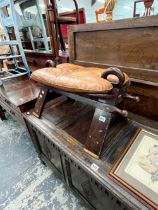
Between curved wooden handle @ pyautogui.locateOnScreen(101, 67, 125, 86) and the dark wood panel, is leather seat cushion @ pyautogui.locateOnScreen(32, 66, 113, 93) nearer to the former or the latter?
curved wooden handle @ pyautogui.locateOnScreen(101, 67, 125, 86)

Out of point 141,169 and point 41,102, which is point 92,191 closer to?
point 141,169

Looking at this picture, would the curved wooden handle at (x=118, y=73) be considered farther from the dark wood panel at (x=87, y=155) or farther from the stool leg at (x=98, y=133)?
the dark wood panel at (x=87, y=155)

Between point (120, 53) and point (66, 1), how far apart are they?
7.20 metres

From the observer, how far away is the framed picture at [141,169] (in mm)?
492

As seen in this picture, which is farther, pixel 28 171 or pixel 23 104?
pixel 28 171

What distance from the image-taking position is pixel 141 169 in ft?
1.85

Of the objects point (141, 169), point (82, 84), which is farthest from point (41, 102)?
point (141, 169)

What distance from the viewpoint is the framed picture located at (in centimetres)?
49

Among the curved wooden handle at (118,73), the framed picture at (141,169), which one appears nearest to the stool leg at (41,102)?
the curved wooden handle at (118,73)

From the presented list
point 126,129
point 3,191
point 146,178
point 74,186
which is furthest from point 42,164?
point 146,178

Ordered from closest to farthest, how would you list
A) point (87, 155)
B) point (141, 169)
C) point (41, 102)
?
point (141, 169), point (87, 155), point (41, 102)

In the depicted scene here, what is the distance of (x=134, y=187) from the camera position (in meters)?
0.51

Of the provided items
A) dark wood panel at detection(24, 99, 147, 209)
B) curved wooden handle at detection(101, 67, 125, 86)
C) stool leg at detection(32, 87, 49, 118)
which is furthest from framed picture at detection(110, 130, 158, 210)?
stool leg at detection(32, 87, 49, 118)

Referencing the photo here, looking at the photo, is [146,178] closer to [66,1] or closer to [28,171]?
[28,171]
